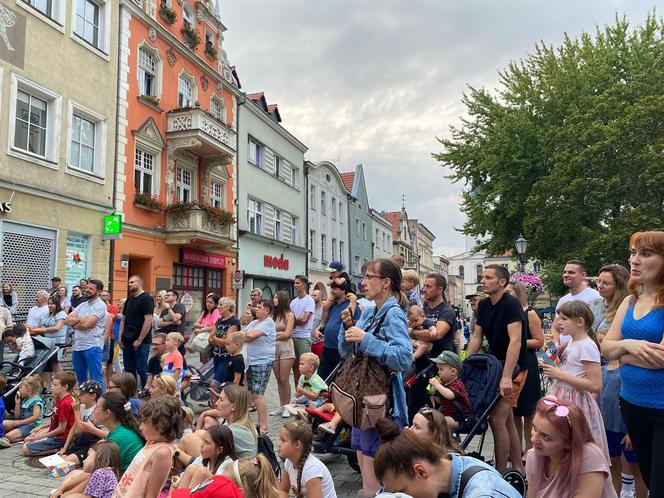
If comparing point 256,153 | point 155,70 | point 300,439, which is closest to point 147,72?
point 155,70

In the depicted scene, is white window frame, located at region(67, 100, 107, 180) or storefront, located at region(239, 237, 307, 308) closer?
white window frame, located at region(67, 100, 107, 180)

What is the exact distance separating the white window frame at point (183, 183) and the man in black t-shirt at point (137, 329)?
1160 centimetres

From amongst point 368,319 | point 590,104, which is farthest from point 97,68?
point 590,104

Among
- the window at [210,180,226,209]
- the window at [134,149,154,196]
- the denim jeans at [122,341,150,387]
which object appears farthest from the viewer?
the window at [210,180,226,209]

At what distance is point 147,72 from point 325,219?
18427mm

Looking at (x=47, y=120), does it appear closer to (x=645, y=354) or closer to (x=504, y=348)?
(x=504, y=348)

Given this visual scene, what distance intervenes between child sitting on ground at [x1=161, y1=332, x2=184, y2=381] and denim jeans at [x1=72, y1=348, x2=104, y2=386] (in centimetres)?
95

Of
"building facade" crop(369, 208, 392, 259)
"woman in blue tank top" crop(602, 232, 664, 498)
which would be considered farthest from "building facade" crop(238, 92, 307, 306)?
"woman in blue tank top" crop(602, 232, 664, 498)

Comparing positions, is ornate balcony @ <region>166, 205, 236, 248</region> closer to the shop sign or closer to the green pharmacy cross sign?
the green pharmacy cross sign

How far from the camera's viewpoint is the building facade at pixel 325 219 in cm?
3303

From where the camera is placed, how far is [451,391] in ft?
15.0

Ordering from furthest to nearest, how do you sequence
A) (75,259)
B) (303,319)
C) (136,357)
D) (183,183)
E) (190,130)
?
1. (183,183)
2. (190,130)
3. (75,259)
4. (303,319)
5. (136,357)

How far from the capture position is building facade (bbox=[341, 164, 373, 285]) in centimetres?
4047

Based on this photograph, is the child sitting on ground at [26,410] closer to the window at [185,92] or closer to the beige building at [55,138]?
the beige building at [55,138]
